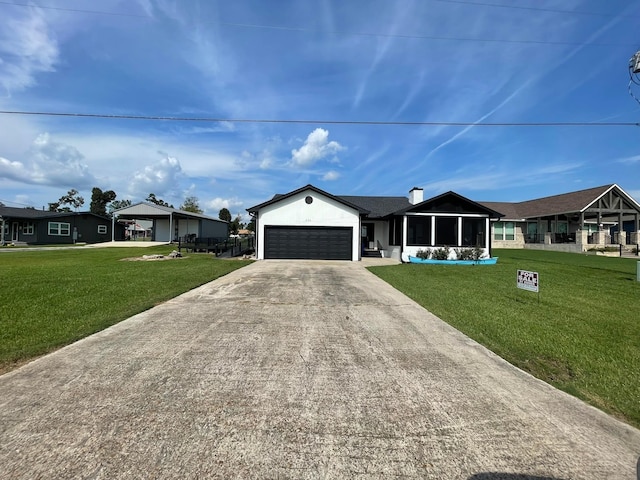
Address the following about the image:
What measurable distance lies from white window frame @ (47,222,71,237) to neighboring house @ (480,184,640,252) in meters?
43.2

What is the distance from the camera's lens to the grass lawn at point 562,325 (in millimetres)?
3648

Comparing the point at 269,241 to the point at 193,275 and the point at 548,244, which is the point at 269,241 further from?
the point at 548,244

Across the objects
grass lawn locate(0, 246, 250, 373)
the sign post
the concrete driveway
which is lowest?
the concrete driveway

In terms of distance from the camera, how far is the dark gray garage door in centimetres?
1956

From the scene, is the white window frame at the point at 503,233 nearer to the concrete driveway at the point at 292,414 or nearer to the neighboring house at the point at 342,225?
the neighboring house at the point at 342,225

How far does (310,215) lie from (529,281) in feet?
44.4

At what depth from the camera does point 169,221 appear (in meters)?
35.8

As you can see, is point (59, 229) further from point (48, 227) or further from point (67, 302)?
point (67, 302)

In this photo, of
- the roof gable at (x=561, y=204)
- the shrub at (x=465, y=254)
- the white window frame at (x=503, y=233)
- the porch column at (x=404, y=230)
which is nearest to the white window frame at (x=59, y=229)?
the porch column at (x=404, y=230)

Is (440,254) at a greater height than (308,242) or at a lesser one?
lesser

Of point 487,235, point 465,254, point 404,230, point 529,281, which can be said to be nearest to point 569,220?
point 487,235

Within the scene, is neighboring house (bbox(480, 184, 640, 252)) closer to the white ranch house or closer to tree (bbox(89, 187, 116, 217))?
the white ranch house

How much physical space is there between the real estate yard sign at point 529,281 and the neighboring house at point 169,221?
1068 inches

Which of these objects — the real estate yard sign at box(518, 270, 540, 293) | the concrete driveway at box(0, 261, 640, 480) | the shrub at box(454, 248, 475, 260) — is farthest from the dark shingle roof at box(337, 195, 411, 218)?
the concrete driveway at box(0, 261, 640, 480)
